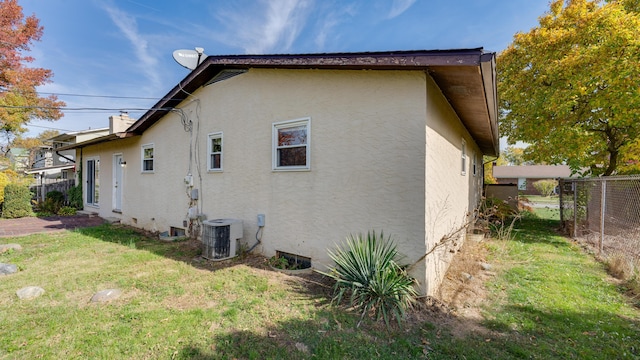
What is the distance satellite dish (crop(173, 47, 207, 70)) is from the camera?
24.9ft

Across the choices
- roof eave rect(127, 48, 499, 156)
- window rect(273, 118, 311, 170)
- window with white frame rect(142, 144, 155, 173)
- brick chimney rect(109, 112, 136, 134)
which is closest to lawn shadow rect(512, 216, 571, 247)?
roof eave rect(127, 48, 499, 156)

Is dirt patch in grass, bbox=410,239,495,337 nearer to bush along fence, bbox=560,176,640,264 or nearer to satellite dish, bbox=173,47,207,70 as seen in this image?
bush along fence, bbox=560,176,640,264

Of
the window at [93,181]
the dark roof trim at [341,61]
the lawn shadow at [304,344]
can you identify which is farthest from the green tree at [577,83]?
the window at [93,181]

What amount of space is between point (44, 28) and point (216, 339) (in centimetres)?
2435

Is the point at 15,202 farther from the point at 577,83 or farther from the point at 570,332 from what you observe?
the point at 577,83

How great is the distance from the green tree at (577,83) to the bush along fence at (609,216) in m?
1.84

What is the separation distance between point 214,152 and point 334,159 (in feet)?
12.9

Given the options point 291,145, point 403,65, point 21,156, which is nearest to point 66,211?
point 291,145

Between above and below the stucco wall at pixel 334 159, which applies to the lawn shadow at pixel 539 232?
below

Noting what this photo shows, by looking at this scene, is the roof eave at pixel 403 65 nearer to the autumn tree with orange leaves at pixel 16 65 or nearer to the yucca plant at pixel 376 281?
the yucca plant at pixel 376 281

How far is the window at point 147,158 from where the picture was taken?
9.59 metres

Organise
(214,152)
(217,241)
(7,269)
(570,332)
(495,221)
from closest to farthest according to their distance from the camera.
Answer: (570,332) → (7,269) → (217,241) → (214,152) → (495,221)

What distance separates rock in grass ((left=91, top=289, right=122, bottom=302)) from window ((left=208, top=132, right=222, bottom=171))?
360cm

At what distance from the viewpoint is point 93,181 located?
41.6 ft
